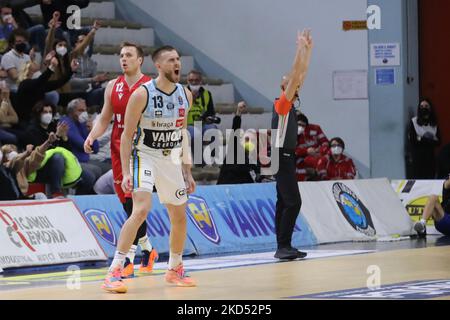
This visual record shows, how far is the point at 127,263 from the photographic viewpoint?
493 inches

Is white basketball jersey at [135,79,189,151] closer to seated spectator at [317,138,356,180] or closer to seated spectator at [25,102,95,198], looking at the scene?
seated spectator at [25,102,95,198]

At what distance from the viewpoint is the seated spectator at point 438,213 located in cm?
1898

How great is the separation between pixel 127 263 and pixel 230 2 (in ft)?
44.5

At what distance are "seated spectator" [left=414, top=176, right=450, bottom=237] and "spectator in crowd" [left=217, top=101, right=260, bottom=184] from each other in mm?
3026

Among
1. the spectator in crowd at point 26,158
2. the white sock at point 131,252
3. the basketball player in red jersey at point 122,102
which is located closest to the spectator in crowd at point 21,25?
the spectator in crowd at point 26,158

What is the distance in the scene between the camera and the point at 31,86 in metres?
18.3

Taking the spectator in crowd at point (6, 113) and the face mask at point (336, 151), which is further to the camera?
the face mask at point (336, 151)

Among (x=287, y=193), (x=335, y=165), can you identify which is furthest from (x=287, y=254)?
(x=335, y=165)

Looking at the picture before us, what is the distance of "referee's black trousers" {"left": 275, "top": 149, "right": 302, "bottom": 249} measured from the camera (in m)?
14.7

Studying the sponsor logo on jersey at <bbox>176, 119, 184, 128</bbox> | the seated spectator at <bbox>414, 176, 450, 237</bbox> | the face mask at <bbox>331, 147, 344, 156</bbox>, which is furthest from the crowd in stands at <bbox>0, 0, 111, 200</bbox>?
the seated spectator at <bbox>414, 176, 450, 237</bbox>

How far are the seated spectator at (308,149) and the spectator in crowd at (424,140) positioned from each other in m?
2.71

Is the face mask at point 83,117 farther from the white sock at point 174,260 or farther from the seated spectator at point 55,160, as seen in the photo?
the white sock at point 174,260
